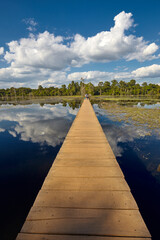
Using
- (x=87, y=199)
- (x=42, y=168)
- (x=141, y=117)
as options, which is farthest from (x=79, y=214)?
(x=141, y=117)

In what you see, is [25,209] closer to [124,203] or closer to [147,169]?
[124,203]

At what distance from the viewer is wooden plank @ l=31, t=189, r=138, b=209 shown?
2.36 metres

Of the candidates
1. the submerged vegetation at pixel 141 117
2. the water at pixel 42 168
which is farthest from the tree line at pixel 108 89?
the water at pixel 42 168

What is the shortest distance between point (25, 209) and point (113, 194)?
2.99 metres

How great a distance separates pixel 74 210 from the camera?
2234 millimetres

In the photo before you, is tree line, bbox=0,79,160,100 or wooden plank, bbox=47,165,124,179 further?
tree line, bbox=0,79,160,100

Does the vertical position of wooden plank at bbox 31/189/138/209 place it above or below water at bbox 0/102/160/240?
above

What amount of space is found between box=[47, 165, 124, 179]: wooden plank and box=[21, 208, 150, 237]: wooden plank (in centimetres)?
111

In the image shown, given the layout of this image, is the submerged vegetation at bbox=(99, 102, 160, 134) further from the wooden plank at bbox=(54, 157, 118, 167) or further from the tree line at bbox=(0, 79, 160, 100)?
the tree line at bbox=(0, 79, 160, 100)

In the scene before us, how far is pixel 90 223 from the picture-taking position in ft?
6.54

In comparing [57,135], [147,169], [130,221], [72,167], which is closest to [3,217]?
[72,167]

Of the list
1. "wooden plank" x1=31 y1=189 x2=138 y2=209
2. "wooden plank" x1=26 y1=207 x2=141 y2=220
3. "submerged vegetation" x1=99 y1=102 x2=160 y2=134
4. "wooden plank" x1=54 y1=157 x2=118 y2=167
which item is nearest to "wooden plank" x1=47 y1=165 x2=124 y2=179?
"wooden plank" x1=54 y1=157 x2=118 y2=167

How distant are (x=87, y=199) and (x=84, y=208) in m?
0.25

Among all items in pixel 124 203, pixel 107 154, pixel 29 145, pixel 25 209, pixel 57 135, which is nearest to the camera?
pixel 124 203
